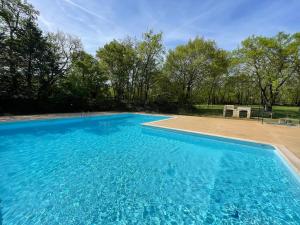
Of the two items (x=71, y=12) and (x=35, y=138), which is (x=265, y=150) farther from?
(x=71, y=12)

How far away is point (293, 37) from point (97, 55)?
20124mm

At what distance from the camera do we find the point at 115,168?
4137 millimetres

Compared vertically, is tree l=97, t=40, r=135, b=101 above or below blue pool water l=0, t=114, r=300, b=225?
above

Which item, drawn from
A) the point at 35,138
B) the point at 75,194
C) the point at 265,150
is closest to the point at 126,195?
the point at 75,194

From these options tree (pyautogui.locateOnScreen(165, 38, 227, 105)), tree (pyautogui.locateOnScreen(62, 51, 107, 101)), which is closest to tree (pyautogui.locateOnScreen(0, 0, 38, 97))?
tree (pyautogui.locateOnScreen(62, 51, 107, 101))

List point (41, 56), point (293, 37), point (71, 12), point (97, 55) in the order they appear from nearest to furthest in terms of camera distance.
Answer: point (71, 12), point (41, 56), point (293, 37), point (97, 55)

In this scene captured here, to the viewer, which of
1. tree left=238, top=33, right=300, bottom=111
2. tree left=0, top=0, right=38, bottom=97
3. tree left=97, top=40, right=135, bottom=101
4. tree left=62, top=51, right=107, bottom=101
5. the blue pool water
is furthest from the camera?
tree left=97, top=40, right=135, bottom=101

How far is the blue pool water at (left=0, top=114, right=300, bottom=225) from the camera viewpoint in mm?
2520

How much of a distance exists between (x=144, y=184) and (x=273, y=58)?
59.6ft

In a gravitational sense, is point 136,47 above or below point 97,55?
above

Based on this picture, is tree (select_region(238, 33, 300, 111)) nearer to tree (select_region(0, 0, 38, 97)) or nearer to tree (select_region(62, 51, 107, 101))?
tree (select_region(62, 51, 107, 101))

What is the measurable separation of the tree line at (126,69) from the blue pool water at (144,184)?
9091 millimetres

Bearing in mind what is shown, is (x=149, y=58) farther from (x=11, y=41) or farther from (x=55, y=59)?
(x=11, y=41)

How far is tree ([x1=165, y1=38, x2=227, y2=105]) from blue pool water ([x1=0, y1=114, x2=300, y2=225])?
14.3m
